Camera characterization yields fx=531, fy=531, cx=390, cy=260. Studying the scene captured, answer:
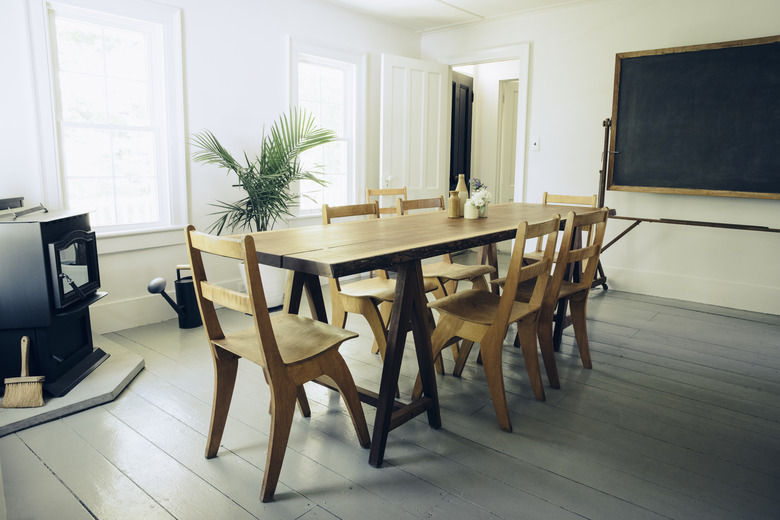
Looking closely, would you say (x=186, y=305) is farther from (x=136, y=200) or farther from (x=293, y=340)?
(x=293, y=340)

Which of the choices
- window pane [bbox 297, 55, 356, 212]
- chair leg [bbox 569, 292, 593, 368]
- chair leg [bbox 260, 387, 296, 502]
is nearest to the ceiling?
window pane [bbox 297, 55, 356, 212]

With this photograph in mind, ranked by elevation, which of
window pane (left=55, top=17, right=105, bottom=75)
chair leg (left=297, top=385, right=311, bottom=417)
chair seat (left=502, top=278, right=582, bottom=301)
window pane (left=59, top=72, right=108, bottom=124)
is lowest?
chair leg (left=297, top=385, right=311, bottom=417)

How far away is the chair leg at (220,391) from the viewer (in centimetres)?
199

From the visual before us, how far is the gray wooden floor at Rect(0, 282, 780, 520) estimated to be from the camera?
1788 millimetres

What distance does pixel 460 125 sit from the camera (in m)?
6.65

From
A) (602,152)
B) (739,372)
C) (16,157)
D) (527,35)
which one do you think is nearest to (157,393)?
(16,157)

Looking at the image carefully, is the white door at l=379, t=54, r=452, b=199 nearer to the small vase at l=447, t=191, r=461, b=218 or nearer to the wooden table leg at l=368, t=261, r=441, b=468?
the small vase at l=447, t=191, r=461, b=218

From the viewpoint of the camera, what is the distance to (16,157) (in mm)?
3180

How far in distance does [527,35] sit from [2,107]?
4.48 metres

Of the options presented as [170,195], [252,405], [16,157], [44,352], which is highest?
[16,157]

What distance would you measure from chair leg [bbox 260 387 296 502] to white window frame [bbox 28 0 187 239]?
97.4 inches

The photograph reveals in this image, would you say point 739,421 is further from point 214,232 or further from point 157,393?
point 214,232

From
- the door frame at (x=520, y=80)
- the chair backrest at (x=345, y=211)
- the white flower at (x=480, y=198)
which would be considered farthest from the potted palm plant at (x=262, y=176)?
the door frame at (x=520, y=80)

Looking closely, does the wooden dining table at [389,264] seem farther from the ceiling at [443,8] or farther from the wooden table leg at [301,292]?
the ceiling at [443,8]
